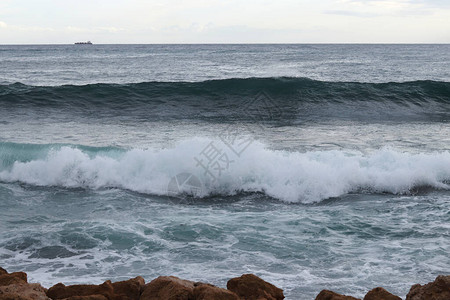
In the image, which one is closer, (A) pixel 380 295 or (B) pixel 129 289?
(A) pixel 380 295

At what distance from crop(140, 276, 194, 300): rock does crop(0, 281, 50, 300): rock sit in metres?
0.83

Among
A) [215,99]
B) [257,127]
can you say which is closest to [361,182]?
[257,127]

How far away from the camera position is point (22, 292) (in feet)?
12.7

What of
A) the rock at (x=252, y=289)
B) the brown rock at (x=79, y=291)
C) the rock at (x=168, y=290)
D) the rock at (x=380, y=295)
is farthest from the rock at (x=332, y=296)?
the brown rock at (x=79, y=291)

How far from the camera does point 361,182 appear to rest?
29.4 ft

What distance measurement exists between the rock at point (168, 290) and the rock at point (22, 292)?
828 mm


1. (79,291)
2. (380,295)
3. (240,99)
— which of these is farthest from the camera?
(240,99)

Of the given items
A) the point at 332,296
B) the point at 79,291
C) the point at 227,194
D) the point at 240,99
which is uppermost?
the point at 240,99

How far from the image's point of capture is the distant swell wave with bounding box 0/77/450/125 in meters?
16.9

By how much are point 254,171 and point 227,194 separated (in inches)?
34.7

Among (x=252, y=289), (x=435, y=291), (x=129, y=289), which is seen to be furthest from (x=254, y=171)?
(x=435, y=291)

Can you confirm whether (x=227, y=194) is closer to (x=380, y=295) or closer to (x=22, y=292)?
(x=380, y=295)

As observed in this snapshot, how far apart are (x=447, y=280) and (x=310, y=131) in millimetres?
10244

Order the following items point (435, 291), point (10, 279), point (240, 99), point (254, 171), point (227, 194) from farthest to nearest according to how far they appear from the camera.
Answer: point (240, 99), point (254, 171), point (227, 194), point (10, 279), point (435, 291)
